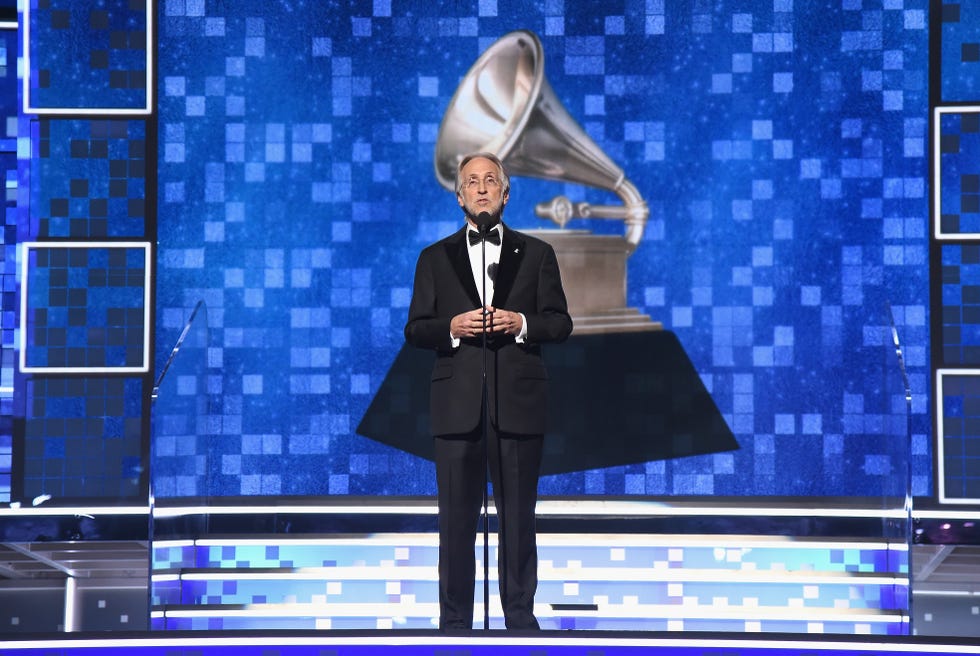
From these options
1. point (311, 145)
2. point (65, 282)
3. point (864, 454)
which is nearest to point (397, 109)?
point (311, 145)

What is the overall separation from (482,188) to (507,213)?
2097 mm

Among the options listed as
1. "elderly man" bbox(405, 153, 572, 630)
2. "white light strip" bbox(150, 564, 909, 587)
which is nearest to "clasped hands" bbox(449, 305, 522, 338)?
"elderly man" bbox(405, 153, 572, 630)

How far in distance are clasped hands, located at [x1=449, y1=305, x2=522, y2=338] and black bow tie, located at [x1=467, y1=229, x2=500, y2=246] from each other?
0.65 ft

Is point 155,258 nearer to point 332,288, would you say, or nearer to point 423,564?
point 332,288

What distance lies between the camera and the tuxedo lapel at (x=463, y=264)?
9.30ft

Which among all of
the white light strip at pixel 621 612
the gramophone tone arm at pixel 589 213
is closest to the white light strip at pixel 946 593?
the white light strip at pixel 621 612

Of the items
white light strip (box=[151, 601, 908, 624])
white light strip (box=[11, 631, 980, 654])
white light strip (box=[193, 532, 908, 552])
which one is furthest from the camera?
white light strip (box=[193, 532, 908, 552])

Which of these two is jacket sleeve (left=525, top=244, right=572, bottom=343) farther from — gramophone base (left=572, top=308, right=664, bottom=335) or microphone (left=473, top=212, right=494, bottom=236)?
gramophone base (left=572, top=308, right=664, bottom=335)

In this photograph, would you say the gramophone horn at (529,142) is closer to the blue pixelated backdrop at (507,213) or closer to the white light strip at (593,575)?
the blue pixelated backdrop at (507,213)

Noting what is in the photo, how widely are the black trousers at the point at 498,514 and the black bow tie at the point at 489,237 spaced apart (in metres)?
0.46

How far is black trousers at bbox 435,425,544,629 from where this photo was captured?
2705 mm

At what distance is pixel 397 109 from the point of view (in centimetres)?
475

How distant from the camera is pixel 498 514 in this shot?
2.76 meters

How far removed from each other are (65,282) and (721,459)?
2790 mm
